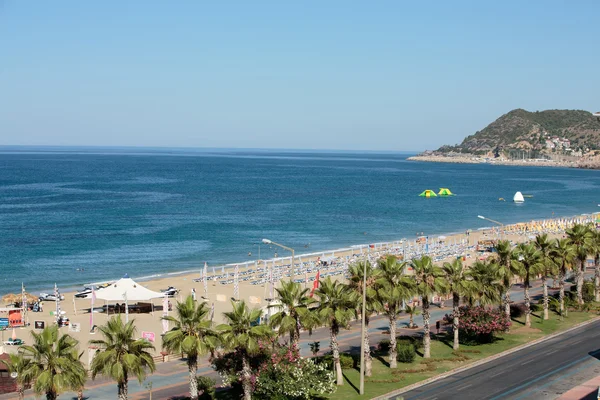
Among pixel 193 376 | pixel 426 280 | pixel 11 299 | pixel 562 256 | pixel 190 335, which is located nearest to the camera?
pixel 190 335

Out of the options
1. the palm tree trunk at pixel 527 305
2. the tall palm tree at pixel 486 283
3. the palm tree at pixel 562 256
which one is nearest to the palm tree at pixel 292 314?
the tall palm tree at pixel 486 283

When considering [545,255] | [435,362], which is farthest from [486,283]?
[545,255]

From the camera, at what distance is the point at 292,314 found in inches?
1423

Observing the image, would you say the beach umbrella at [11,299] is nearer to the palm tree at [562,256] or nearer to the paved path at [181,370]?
the paved path at [181,370]

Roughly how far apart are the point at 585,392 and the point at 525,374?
165 inches

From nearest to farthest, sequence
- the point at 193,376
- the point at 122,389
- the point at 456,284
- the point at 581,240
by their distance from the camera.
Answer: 1. the point at 122,389
2. the point at 193,376
3. the point at 456,284
4. the point at 581,240

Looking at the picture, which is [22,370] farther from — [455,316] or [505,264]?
[505,264]

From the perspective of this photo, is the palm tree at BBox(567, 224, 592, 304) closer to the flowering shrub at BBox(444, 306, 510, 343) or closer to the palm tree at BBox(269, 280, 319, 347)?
the flowering shrub at BBox(444, 306, 510, 343)

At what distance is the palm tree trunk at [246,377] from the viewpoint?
34094 mm

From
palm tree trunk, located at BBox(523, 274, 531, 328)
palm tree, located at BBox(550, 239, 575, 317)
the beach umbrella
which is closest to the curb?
palm tree trunk, located at BBox(523, 274, 531, 328)

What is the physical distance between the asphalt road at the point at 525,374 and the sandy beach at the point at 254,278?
63.1 ft

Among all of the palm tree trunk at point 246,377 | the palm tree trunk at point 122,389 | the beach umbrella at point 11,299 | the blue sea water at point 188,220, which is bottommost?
the blue sea water at point 188,220

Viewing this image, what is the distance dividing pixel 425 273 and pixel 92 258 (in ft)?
173

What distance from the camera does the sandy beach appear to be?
53.8m
